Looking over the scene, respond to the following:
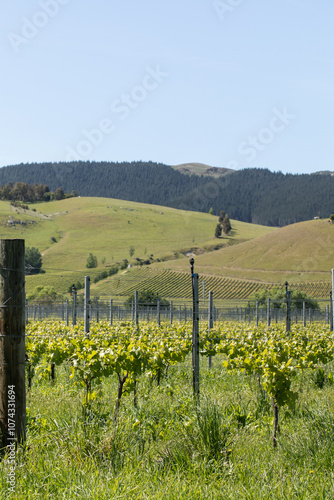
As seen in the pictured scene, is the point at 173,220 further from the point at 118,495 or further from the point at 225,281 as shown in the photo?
the point at 118,495

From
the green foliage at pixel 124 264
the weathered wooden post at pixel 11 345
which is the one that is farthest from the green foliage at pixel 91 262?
Answer: the weathered wooden post at pixel 11 345

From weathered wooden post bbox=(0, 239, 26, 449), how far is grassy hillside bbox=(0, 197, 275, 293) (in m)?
83.6

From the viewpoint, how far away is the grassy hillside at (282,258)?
Result: 90750 mm

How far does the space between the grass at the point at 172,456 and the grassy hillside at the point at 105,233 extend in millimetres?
82990

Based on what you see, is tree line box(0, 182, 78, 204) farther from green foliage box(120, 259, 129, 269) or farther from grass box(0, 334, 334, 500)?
grass box(0, 334, 334, 500)

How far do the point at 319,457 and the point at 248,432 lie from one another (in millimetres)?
901

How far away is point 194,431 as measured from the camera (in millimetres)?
4562

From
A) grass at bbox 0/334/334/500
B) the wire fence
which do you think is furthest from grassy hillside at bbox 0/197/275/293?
grass at bbox 0/334/334/500

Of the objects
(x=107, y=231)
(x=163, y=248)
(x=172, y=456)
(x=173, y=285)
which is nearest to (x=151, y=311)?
(x=172, y=456)

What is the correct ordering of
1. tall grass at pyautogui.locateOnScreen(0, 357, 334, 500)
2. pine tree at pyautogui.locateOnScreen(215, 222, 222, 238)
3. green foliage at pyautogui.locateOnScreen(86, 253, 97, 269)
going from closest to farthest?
tall grass at pyautogui.locateOnScreen(0, 357, 334, 500), green foliage at pyautogui.locateOnScreen(86, 253, 97, 269), pine tree at pyautogui.locateOnScreen(215, 222, 222, 238)

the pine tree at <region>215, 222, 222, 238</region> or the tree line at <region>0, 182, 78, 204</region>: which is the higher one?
the tree line at <region>0, 182, 78, 204</region>

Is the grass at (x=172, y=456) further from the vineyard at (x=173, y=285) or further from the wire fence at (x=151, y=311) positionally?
the vineyard at (x=173, y=285)

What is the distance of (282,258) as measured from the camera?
9850 cm

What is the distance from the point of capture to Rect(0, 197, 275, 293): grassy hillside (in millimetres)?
111625
